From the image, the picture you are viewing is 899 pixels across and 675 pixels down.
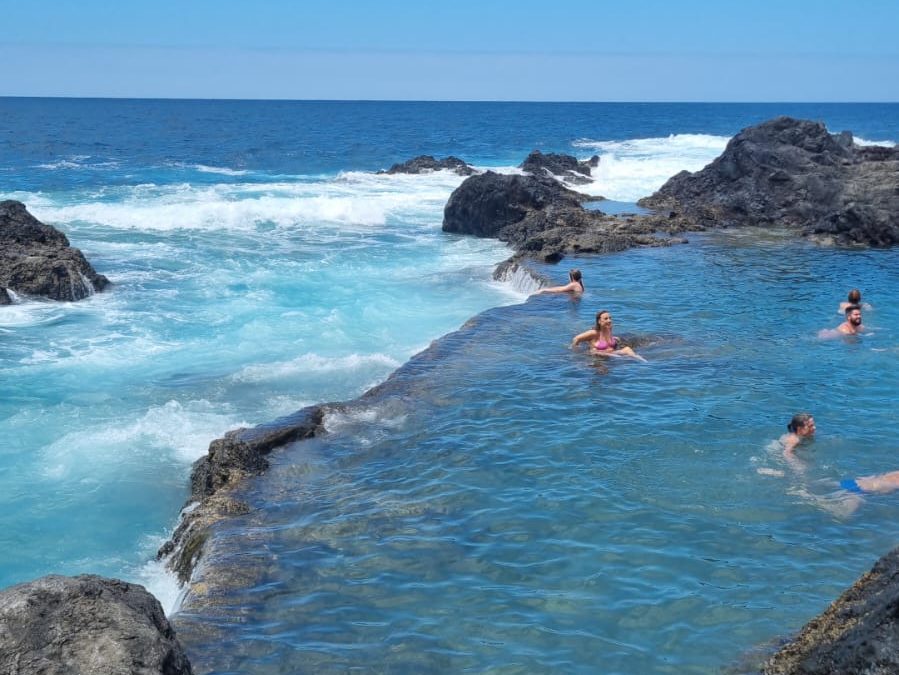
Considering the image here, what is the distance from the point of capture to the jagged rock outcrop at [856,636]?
383 cm

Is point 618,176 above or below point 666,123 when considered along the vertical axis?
below

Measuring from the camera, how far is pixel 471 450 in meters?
9.77

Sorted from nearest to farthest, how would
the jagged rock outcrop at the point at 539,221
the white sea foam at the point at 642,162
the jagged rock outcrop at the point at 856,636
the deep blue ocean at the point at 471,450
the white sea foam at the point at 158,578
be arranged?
the jagged rock outcrop at the point at 856,636 → the deep blue ocean at the point at 471,450 → the white sea foam at the point at 158,578 → the jagged rock outcrop at the point at 539,221 → the white sea foam at the point at 642,162

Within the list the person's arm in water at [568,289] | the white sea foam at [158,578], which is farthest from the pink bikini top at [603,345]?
the white sea foam at [158,578]

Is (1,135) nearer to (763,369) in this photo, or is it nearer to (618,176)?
(618,176)

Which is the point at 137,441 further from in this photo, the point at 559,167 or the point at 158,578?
the point at 559,167

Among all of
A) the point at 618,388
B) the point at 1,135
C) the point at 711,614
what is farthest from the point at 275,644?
the point at 1,135

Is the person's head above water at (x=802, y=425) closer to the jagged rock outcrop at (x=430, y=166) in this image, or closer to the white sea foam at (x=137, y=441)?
the white sea foam at (x=137, y=441)

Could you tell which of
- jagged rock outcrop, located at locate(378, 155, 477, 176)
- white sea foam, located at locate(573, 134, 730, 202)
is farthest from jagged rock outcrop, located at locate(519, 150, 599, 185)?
jagged rock outcrop, located at locate(378, 155, 477, 176)

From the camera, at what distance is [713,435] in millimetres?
10078

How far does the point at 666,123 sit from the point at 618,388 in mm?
102176

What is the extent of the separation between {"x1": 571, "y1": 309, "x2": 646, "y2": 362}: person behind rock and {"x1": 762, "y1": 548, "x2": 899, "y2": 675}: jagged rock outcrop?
7827mm

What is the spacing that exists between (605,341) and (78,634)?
9922 millimetres

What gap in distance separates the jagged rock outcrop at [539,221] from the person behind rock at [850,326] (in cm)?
759
